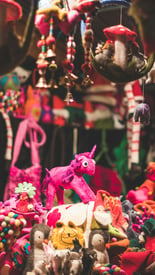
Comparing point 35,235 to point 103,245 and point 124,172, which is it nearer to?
point 103,245

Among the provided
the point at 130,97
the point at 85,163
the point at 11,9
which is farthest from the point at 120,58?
the point at 130,97

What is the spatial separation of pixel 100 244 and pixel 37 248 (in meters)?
0.18

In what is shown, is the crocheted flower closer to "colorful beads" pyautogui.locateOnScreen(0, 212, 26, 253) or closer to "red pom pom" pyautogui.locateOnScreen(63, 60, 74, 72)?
"colorful beads" pyautogui.locateOnScreen(0, 212, 26, 253)

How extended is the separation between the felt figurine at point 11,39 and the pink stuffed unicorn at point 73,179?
669 millimetres

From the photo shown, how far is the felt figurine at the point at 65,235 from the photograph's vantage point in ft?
4.08

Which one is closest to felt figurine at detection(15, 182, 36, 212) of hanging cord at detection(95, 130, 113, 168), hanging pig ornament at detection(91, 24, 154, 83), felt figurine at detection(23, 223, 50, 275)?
felt figurine at detection(23, 223, 50, 275)

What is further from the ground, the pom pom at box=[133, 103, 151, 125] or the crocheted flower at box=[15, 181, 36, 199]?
the pom pom at box=[133, 103, 151, 125]

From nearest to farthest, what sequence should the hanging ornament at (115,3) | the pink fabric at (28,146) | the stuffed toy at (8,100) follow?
the hanging ornament at (115,3), the pink fabric at (28,146), the stuffed toy at (8,100)

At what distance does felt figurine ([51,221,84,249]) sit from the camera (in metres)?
1.24

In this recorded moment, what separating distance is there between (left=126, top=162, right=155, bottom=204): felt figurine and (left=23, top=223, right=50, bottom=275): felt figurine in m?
0.70

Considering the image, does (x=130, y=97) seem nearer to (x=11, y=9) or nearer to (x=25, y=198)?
(x=25, y=198)

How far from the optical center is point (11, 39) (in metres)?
0.88

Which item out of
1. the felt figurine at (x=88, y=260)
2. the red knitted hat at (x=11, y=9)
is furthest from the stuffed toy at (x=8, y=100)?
the red knitted hat at (x=11, y=9)

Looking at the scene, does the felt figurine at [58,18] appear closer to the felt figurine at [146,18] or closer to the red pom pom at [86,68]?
the red pom pom at [86,68]
